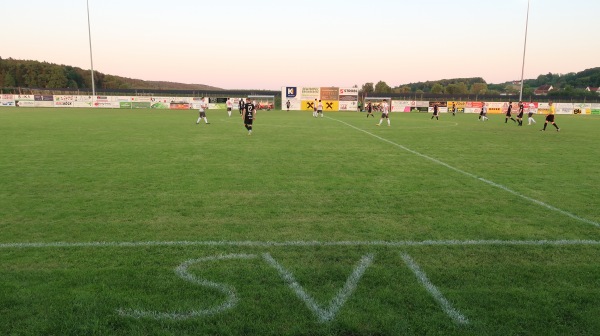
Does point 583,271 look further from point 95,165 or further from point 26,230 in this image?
point 95,165

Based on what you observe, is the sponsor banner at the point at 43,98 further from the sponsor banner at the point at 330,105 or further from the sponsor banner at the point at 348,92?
the sponsor banner at the point at 348,92

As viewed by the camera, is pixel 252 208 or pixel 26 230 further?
pixel 252 208

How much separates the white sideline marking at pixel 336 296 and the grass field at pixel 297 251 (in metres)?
0.02

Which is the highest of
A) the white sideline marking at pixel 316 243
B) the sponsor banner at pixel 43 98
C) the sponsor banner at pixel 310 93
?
the sponsor banner at pixel 310 93

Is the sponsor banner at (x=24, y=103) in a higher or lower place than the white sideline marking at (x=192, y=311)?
higher

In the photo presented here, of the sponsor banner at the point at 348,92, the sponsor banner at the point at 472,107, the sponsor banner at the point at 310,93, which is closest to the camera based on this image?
the sponsor banner at the point at 310,93

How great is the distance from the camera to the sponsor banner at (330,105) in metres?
55.4

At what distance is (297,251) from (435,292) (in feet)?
5.55

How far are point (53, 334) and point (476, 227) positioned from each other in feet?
17.4

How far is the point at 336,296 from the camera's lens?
147 inches

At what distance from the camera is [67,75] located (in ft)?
370

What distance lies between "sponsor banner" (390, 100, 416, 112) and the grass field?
1867 inches

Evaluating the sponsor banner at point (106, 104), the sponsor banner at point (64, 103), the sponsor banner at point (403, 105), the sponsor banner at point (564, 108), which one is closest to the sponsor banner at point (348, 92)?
the sponsor banner at point (403, 105)

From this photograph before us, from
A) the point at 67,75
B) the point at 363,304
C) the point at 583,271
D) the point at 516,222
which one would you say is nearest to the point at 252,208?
the point at 363,304
